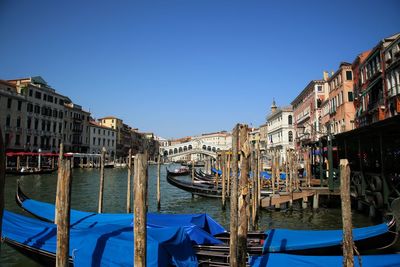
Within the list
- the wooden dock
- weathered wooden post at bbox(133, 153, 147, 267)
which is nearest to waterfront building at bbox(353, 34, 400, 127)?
the wooden dock

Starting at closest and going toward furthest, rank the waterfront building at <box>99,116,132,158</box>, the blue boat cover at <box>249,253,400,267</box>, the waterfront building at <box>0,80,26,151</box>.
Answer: the blue boat cover at <box>249,253,400,267</box>
the waterfront building at <box>0,80,26,151</box>
the waterfront building at <box>99,116,132,158</box>

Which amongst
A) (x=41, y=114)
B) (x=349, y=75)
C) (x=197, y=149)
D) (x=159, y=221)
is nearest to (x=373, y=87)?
(x=349, y=75)

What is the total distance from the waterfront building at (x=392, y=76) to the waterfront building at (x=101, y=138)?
37288 mm

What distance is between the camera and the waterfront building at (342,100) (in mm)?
19984

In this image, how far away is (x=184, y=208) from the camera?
12234 mm

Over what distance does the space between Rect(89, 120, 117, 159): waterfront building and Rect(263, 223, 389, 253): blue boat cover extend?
41.7 m

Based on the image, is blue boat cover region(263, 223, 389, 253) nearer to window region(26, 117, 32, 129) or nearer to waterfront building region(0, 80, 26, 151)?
waterfront building region(0, 80, 26, 151)

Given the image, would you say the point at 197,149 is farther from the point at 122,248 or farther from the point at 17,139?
the point at 122,248

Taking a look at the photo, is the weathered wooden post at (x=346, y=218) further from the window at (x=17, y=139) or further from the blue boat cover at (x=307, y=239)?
the window at (x=17, y=139)

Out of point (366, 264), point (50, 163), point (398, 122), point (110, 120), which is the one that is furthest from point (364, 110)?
point (110, 120)

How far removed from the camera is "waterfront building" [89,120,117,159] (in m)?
44.0

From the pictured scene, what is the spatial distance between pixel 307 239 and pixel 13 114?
30.2 m

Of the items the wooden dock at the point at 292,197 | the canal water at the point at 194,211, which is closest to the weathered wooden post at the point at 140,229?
the canal water at the point at 194,211

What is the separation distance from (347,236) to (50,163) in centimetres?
3370
